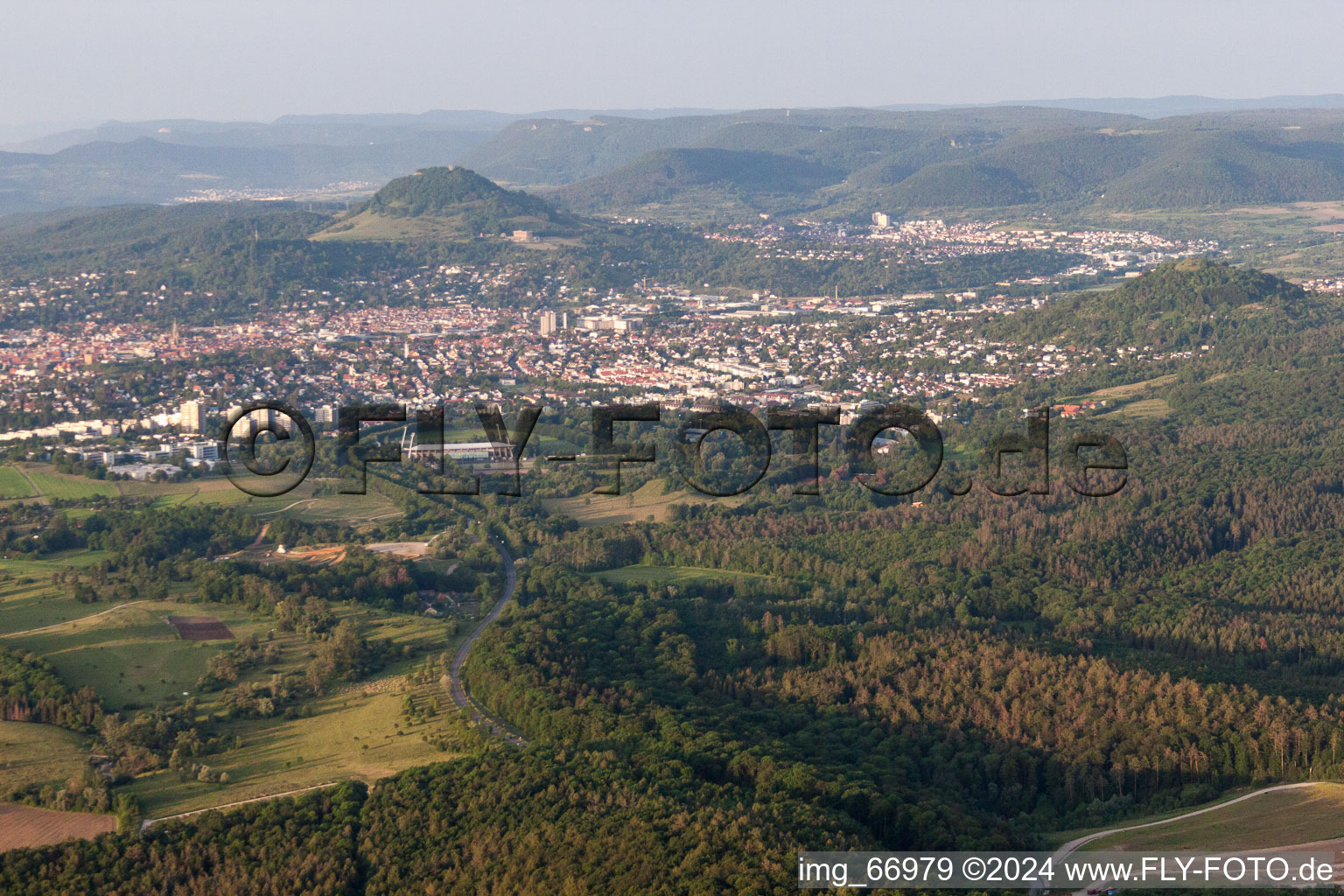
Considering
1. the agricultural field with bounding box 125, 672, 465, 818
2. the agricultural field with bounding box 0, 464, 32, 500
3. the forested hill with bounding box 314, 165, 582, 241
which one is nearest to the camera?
the agricultural field with bounding box 125, 672, 465, 818

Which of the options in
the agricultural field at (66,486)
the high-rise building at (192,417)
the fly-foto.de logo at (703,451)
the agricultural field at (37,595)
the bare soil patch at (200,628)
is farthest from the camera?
the high-rise building at (192,417)

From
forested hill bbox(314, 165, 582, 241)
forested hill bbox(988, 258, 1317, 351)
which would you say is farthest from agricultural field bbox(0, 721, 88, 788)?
forested hill bbox(314, 165, 582, 241)

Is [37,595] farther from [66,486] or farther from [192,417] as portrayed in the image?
[192,417]

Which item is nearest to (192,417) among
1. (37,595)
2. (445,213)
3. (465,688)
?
(37,595)

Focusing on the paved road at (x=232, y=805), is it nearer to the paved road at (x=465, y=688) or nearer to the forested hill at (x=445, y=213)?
the paved road at (x=465, y=688)

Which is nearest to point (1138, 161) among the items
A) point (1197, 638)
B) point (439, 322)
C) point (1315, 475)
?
point (439, 322)

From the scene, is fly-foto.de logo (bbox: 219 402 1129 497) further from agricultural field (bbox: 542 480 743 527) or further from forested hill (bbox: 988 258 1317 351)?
forested hill (bbox: 988 258 1317 351)

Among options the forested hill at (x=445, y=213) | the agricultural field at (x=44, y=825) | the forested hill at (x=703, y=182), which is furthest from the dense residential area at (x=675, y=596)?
the forested hill at (x=703, y=182)
